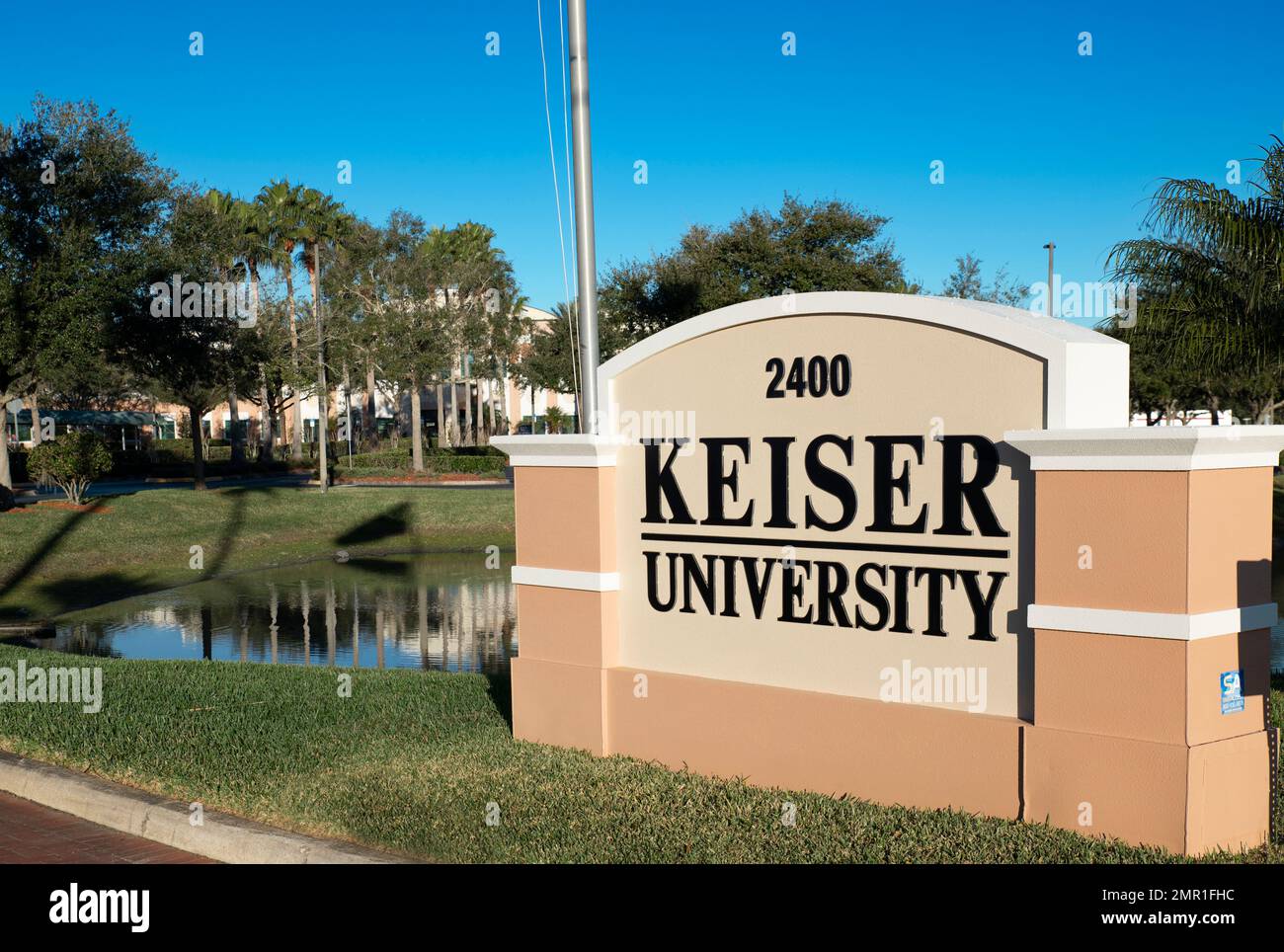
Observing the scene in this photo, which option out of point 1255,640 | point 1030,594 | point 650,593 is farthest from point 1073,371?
point 650,593

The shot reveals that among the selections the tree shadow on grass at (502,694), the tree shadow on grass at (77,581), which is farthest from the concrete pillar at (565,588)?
the tree shadow on grass at (77,581)

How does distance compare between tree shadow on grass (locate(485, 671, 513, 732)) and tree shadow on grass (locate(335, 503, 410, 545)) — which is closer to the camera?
tree shadow on grass (locate(485, 671, 513, 732))

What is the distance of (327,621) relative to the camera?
56.9 feet

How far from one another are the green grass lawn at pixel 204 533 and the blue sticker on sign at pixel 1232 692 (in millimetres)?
16649

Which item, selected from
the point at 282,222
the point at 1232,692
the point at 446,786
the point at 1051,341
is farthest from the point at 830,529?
the point at 282,222

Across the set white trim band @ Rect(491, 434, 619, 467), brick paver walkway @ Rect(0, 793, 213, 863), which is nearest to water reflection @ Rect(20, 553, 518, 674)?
white trim band @ Rect(491, 434, 619, 467)

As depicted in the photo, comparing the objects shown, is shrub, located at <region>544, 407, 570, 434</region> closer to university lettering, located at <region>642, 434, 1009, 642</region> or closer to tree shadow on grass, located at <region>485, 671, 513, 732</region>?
tree shadow on grass, located at <region>485, 671, 513, 732</region>

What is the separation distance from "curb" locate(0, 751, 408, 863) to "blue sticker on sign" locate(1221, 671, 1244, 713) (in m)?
4.02

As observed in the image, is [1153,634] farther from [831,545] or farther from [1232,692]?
[831,545]

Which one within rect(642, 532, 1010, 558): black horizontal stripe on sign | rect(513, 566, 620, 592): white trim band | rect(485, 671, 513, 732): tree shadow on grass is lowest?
rect(485, 671, 513, 732): tree shadow on grass

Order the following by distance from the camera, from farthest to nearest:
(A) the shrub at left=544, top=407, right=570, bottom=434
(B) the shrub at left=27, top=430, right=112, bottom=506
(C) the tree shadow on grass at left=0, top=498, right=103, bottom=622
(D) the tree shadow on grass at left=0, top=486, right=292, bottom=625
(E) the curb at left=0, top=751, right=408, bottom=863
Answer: (A) the shrub at left=544, top=407, right=570, bottom=434 < (B) the shrub at left=27, top=430, right=112, bottom=506 < (D) the tree shadow on grass at left=0, top=486, right=292, bottom=625 < (C) the tree shadow on grass at left=0, top=498, right=103, bottom=622 < (E) the curb at left=0, top=751, right=408, bottom=863

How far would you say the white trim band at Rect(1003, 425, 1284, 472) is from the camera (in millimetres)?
5637

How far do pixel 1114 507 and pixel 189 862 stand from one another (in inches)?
198

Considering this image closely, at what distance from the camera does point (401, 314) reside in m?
48.0
